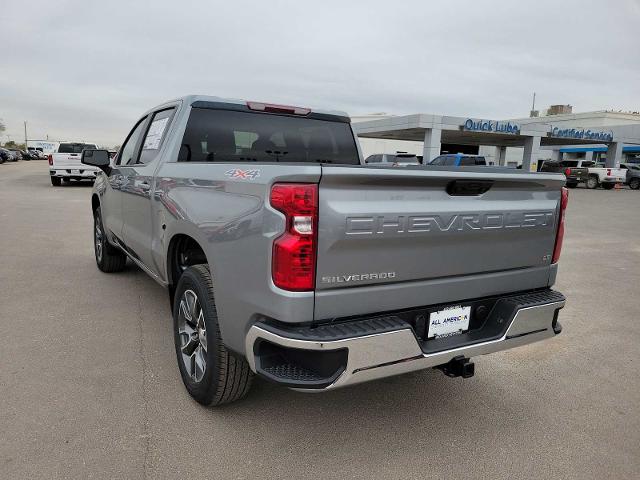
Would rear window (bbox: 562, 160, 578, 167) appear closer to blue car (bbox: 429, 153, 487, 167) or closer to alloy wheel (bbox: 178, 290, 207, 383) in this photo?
blue car (bbox: 429, 153, 487, 167)

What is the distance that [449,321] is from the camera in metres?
2.70

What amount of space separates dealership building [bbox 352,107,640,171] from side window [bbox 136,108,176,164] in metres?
20.0

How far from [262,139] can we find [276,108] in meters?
0.29

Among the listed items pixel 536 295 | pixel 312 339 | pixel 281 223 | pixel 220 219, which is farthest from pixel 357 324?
pixel 536 295

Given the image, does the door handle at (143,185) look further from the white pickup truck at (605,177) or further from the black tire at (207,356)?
the white pickup truck at (605,177)

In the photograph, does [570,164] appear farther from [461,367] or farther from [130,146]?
[461,367]

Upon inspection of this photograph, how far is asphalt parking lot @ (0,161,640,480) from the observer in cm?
256

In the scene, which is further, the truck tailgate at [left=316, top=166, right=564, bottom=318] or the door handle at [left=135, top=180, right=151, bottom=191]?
the door handle at [left=135, top=180, right=151, bottom=191]

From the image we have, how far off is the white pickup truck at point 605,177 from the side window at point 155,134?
3408 centimetres

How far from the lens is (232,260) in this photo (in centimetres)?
251

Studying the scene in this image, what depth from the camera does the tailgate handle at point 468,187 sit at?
257 centimetres

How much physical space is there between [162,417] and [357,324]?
4.67 ft

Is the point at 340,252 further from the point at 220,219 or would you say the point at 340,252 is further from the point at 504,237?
the point at 504,237

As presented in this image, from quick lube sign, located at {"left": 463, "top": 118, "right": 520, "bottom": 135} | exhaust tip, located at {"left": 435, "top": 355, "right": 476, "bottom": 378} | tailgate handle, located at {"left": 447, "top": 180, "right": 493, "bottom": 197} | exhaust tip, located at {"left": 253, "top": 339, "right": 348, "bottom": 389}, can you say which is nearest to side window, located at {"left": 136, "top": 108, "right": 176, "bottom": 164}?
exhaust tip, located at {"left": 253, "top": 339, "right": 348, "bottom": 389}
